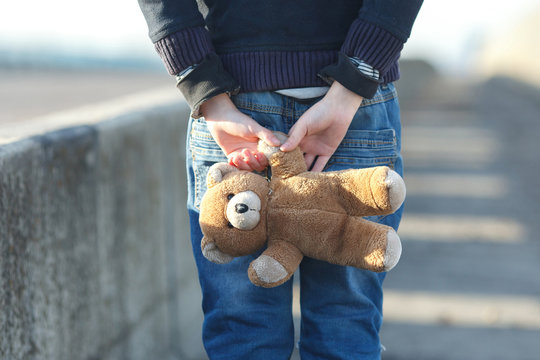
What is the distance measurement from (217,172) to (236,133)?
12cm

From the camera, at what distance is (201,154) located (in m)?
1.86

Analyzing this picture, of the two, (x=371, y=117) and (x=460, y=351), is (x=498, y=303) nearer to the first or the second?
(x=460, y=351)

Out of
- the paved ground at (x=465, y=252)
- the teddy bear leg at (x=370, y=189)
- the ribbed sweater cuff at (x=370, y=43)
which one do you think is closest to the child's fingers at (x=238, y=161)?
the teddy bear leg at (x=370, y=189)

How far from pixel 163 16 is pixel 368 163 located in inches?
26.1

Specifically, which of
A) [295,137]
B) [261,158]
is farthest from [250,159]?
[295,137]

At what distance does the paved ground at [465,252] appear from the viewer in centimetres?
359

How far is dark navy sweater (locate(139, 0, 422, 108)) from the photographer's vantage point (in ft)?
5.57

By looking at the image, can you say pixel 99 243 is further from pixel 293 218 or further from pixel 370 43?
pixel 370 43

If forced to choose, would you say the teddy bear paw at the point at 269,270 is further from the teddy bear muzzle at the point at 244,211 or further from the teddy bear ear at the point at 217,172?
the teddy bear ear at the point at 217,172

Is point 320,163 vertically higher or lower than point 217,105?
lower

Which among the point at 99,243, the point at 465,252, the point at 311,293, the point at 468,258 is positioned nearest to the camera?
the point at 311,293

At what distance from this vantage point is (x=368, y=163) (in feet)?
5.94

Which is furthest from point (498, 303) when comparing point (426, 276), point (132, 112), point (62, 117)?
point (62, 117)

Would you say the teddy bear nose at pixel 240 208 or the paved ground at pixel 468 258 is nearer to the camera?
the teddy bear nose at pixel 240 208
